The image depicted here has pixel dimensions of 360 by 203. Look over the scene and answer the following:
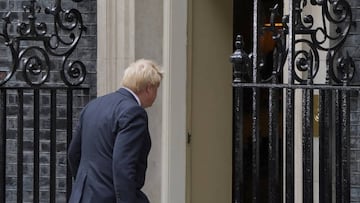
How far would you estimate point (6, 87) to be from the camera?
672 centimetres

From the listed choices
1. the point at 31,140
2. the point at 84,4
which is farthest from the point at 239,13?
the point at 31,140

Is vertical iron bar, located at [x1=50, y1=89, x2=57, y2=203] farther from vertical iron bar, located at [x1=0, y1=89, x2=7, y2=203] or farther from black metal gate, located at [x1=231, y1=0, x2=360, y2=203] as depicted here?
black metal gate, located at [x1=231, y1=0, x2=360, y2=203]

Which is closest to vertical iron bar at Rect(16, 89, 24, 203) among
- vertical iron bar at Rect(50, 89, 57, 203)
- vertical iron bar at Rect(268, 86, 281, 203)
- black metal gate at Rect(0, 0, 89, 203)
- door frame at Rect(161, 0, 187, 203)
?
black metal gate at Rect(0, 0, 89, 203)

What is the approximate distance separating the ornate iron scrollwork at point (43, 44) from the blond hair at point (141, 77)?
146 cm

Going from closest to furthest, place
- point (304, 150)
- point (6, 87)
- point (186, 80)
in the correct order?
point (304, 150) → point (6, 87) → point (186, 80)

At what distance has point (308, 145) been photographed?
555 cm

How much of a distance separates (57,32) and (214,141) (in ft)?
5.17

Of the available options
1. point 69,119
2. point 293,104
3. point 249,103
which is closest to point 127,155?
point 293,104

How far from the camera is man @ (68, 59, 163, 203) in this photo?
16.8 ft

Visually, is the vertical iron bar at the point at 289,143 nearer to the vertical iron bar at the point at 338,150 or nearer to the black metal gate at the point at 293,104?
the black metal gate at the point at 293,104

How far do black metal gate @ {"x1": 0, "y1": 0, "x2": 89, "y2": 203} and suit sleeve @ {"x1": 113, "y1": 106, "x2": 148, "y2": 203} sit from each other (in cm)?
170

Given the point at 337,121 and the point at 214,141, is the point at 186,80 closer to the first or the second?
the point at 214,141

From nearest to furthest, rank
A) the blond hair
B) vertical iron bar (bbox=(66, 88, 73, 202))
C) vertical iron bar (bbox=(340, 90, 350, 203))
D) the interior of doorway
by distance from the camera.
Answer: the blond hair
vertical iron bar (bbox=(340, 90, 350, 203))
vertical iron bar (bbox=(66, 88, 73, 202))
the interior of doorway

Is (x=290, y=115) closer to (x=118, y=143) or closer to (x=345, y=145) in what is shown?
(x=345, y=145)
